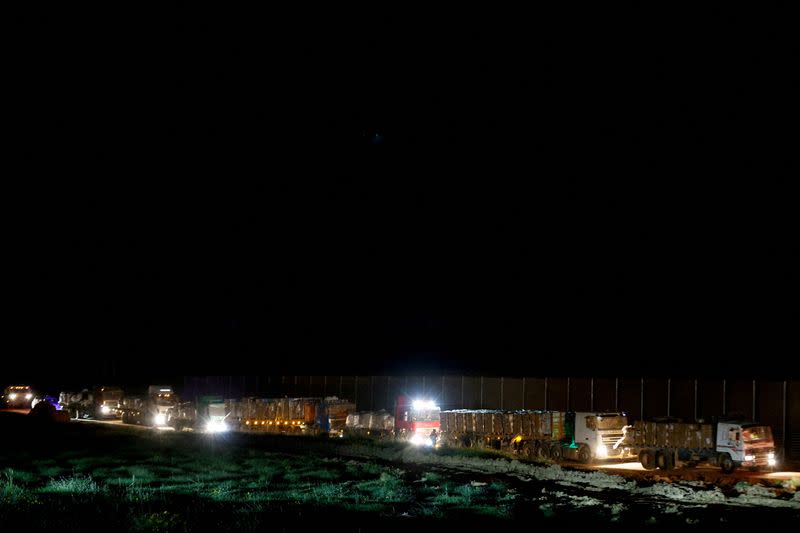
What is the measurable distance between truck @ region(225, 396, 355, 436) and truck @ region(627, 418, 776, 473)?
1934 centimetres

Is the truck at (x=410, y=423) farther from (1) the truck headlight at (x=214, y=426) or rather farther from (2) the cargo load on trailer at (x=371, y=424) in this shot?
(1) the truck headlight at (x=214, y=426)

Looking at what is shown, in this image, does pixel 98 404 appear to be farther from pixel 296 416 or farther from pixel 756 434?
pixel 756 434

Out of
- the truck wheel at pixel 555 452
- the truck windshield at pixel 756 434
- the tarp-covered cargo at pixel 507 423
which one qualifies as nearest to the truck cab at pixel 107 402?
the tarp-covered cargo at pixel 507 423

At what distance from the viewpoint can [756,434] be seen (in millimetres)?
32812

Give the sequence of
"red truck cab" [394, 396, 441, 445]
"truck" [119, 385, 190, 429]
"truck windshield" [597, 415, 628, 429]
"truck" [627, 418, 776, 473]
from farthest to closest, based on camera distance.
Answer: "truck" [119, 385, 190, 429] < "red truck cab" [394, 396, 441, 445] < "truck windshield" [597, 415, 628, 429] < "truck" [627, 418, 776, 473]

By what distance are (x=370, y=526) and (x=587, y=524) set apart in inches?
188

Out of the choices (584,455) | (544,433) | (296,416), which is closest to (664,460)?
(584,455)

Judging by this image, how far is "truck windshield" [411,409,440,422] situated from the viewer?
42344 mm

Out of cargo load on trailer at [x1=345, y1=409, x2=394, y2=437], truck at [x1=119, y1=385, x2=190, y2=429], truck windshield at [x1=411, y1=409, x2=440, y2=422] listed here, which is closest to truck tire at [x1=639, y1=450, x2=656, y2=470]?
truck windshield at [x1=411, y1=409, x2=440, y2=422]

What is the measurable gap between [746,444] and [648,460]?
12.3ft

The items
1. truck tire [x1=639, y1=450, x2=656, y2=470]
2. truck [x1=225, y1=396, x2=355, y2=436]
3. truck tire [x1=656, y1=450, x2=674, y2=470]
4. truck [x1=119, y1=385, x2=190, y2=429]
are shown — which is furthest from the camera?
truck [x1=119, y1=385, x2=190, y2=429]

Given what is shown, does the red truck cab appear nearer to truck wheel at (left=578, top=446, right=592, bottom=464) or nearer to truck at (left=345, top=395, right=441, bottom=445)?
truck at (left=345, top=395, right=441, bottom=445)

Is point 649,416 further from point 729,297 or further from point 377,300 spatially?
point 377,300

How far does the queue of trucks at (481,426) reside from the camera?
33.5m
